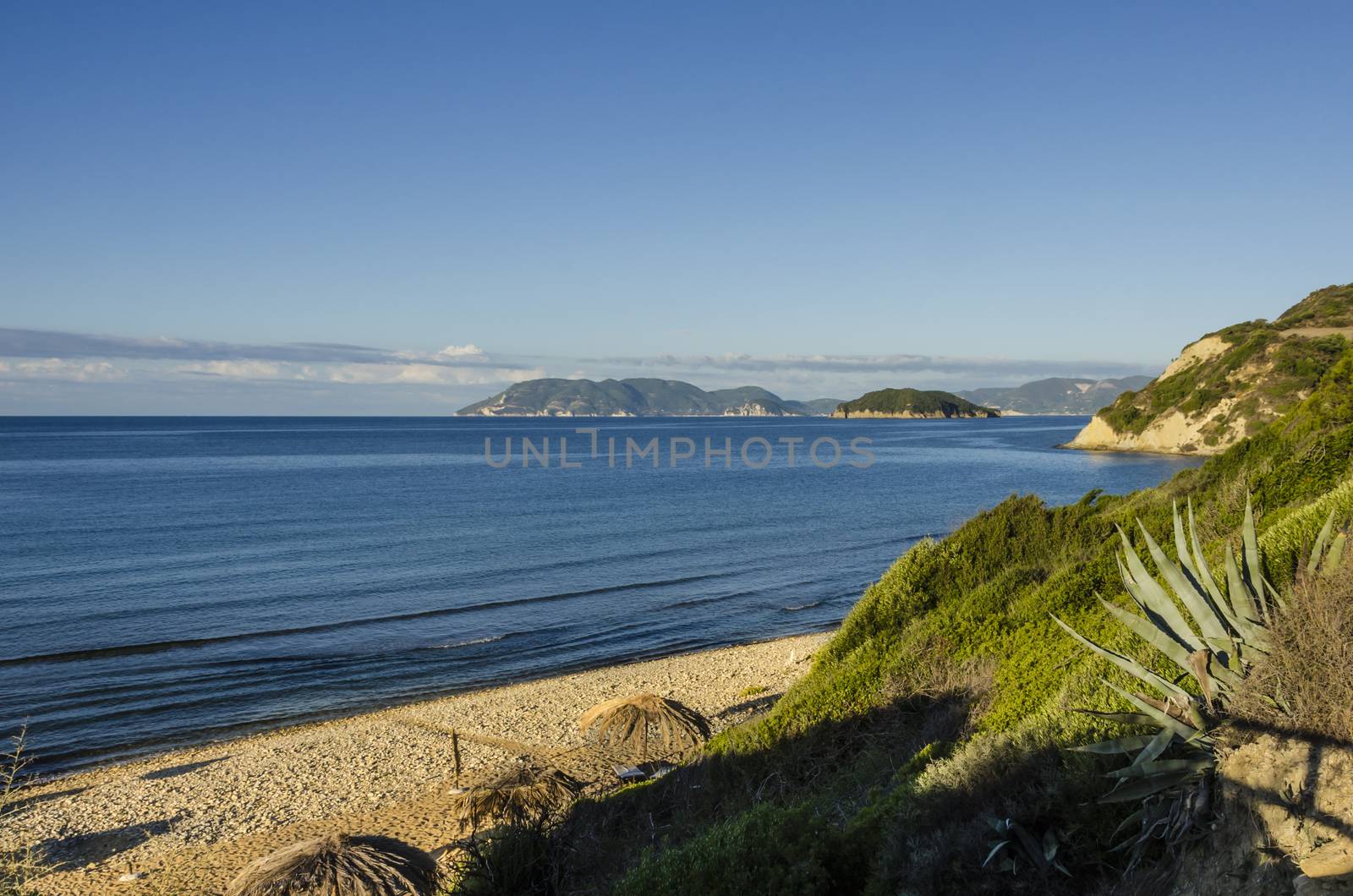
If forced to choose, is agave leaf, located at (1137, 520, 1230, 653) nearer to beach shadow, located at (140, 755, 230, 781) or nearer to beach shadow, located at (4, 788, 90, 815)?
beach shadow, located at (140, 755, 230, 781)

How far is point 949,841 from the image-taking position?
15.7ft

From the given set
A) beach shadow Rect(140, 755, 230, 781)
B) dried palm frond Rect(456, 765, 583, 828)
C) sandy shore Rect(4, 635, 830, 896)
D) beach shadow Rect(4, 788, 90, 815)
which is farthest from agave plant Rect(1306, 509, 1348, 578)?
beach shadow Rect(4, 788, 90, 815)

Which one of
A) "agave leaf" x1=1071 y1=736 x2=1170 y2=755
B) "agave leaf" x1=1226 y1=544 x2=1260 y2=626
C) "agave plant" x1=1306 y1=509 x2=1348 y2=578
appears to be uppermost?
"agave plant" x1=1306 y1=509 x2=1348 y2=578

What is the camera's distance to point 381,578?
2892 centimetres

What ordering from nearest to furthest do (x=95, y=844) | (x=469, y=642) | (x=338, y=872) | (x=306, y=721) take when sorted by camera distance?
(x=338, y=872)
(x=95, y=844)
(x=306, y=721)
(x=469, y=642)

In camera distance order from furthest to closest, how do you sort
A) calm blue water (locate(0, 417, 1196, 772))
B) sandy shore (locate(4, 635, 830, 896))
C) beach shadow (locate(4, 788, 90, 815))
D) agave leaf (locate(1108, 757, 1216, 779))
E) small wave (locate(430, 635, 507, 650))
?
small wave (locate(430, 635, 507, 650)), calm blue water (locate(0, 417, 1196, 772)), beach shadow (locate(4, 788, 90, 815)), sandy shore (locate(4, 635, 830, 896)), agave leaf (locate(1108, 757, 1216, 779))

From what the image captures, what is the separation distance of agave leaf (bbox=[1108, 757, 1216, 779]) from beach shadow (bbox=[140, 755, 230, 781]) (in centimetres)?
1458

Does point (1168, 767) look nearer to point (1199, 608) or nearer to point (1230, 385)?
point (1199, 608)

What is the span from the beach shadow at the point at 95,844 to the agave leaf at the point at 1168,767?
1272 centimetres

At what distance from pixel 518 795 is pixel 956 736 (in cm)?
557

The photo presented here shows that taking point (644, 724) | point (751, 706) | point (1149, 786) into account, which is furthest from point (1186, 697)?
point (751, 706)

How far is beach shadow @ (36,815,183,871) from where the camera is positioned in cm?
1120

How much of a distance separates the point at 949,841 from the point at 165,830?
1176cm

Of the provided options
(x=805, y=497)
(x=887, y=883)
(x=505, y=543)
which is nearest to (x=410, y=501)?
(x=505, y=543)
